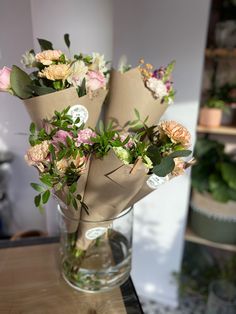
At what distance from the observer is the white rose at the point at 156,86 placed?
1.97ft

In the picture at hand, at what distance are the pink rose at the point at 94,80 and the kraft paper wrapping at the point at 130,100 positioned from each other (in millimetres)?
89

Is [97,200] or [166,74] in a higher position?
[166,74]

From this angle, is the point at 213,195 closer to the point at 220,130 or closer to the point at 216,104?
the point at 220,130

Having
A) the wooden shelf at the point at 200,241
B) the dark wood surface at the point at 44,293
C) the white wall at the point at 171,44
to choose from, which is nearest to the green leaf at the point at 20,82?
the dark wood surface at the point at 44,293

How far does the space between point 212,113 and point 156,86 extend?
821 millimetres

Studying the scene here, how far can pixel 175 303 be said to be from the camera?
5.06ft

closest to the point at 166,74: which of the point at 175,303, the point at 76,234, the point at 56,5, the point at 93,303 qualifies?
the point at 56,5

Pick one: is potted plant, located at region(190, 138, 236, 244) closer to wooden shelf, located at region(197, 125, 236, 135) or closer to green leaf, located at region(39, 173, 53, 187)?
wooden shelf, located at region(197, 125, 236, 135)

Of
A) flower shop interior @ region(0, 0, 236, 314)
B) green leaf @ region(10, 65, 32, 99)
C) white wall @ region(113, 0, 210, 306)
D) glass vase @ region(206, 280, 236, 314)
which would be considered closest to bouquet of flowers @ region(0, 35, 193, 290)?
green leaf @ region(10, 65, 32, 99)

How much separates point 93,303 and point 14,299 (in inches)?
6.8

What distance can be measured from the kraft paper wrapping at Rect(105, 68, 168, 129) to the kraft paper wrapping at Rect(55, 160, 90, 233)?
227 millimetres

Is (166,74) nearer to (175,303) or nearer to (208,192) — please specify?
(208,192)

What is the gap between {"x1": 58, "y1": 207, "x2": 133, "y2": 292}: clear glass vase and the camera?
0.57m

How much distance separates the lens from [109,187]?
1.53ft
